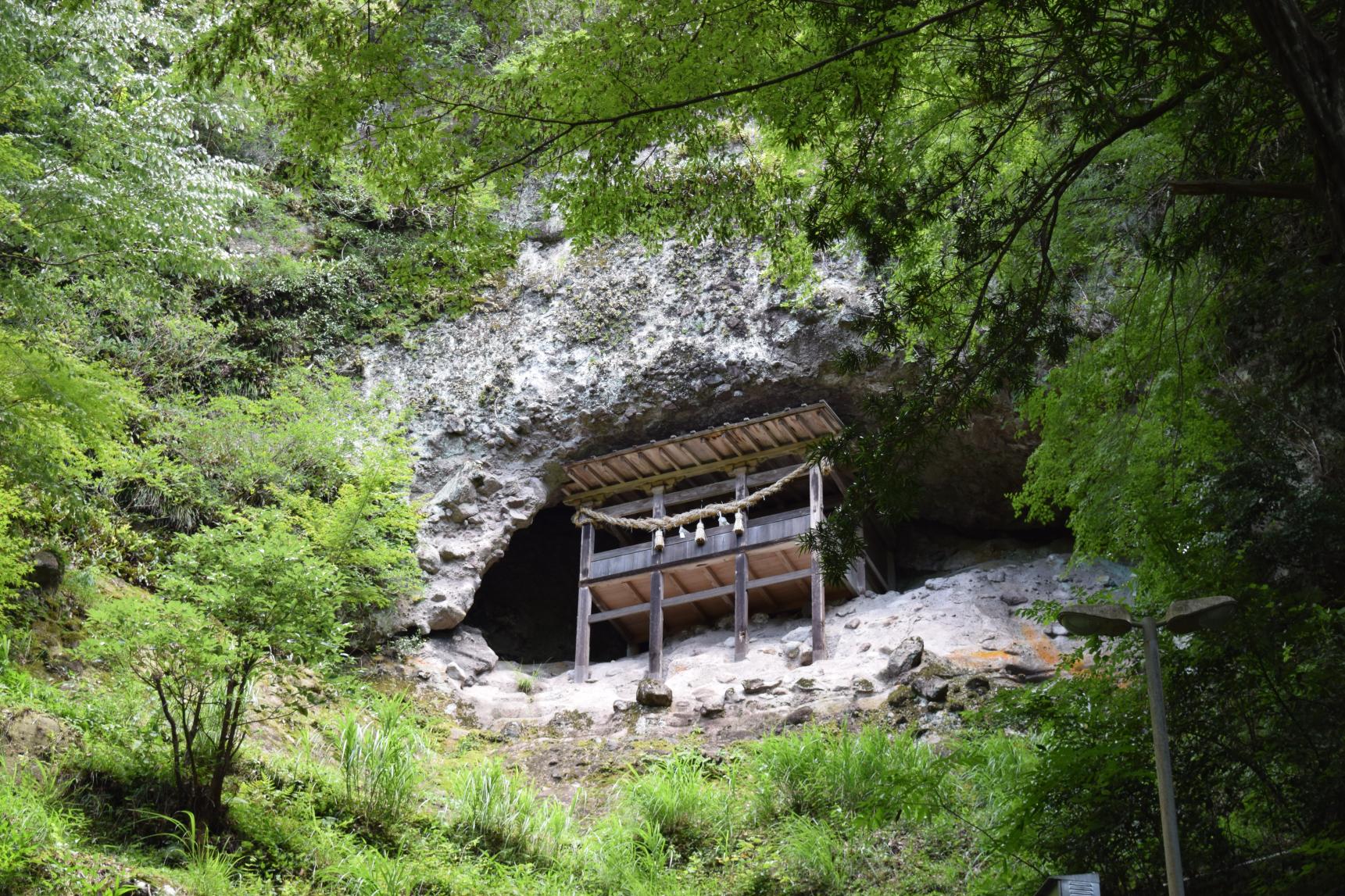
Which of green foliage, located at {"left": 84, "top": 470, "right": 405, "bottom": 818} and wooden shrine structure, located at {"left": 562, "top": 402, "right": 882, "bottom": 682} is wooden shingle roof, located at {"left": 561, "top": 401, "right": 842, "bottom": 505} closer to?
wooden shrine structure, located at {"left": 562, "top": 402, "right": 882, "bottom": 682}

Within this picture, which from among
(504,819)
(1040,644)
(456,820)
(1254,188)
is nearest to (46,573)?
(456,820)

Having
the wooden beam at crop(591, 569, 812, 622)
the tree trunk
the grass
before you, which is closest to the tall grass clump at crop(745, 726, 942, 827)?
the grass

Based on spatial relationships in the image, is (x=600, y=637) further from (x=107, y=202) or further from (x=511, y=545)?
(x=107, y=202)

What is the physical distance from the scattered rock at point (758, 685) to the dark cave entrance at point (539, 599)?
4.30 meters

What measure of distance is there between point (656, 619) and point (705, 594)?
2.53 ft

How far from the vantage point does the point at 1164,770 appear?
4453 millimetres

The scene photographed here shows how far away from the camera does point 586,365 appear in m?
15.0

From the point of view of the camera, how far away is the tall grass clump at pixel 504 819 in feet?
26.8

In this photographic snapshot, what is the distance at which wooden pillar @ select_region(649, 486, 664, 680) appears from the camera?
535 inches

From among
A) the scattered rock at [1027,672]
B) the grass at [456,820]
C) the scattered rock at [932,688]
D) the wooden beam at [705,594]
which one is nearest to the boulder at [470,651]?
the wooden beam at [705,594]

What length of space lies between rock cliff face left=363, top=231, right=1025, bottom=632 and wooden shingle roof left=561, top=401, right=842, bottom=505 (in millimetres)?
415

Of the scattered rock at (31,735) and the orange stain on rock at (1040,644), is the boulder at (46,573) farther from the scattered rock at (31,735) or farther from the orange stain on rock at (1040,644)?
the orange stain on rock at (1040,644)

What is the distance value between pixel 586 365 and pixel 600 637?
418cm

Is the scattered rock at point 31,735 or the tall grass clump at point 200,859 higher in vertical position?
the scattered rock at point 31,735
